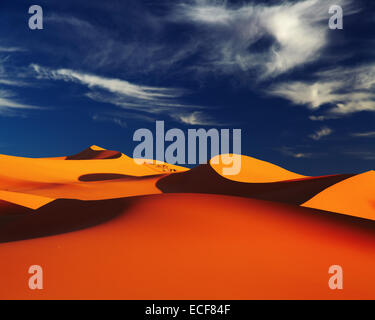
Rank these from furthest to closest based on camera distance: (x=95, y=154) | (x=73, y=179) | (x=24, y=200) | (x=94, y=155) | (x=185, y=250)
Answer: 1. (x=95, y=154)
2. (x=94, y=155)
3. (x=73, y=179)
4. (x=24, y=200)
5. (x=185, y=250)

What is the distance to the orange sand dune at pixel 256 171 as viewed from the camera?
33.8 metres

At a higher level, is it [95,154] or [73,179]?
[95,154]

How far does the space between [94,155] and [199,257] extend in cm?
6380

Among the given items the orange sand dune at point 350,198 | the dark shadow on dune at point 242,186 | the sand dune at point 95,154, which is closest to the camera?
the orange sand dune at point 350,198

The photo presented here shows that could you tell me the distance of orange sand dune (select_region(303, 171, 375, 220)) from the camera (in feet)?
57.5

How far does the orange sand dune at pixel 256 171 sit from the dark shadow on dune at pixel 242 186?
1223 millimetres

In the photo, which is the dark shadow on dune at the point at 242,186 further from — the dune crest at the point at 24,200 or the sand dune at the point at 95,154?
the sand dune at the point at 95,154

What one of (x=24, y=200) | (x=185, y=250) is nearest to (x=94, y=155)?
(x=24, y=200)

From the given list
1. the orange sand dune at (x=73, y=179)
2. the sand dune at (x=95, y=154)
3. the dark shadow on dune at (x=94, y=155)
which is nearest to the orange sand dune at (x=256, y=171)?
the orange sand dune at (x=73, y=179)

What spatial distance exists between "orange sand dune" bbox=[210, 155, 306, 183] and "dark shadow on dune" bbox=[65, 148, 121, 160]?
30.2 meters

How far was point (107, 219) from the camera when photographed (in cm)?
1002

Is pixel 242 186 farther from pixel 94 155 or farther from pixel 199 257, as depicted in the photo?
pixel 94 155

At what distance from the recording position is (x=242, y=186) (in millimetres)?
29438

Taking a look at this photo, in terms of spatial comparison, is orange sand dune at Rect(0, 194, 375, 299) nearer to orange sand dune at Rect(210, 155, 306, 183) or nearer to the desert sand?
the desert sand
